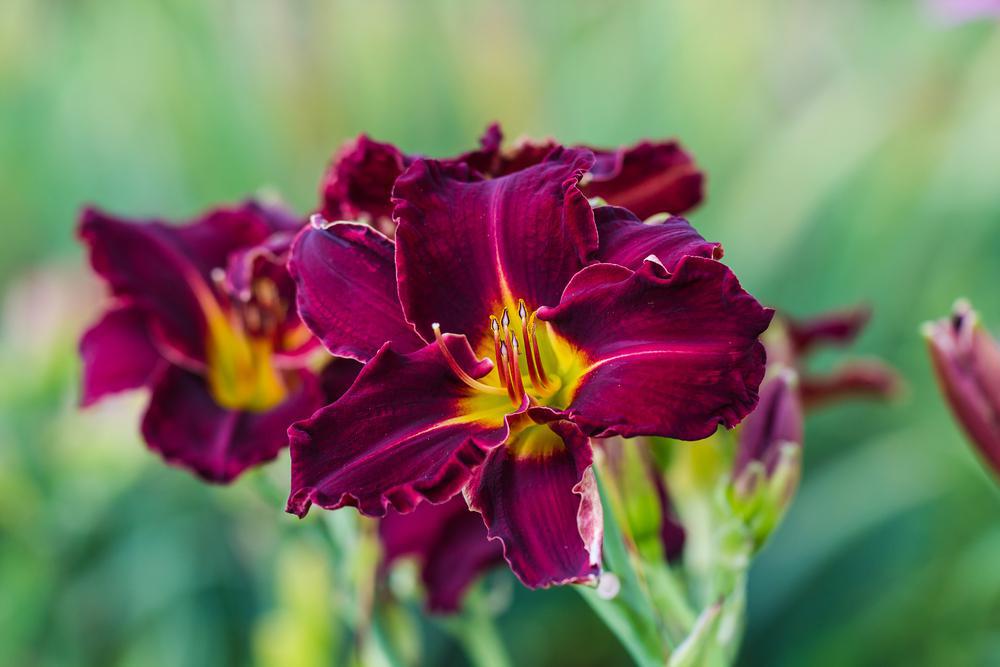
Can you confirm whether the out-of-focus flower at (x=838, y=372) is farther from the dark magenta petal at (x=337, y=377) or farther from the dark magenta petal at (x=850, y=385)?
the dark magenta petal at (x=337, y=377)

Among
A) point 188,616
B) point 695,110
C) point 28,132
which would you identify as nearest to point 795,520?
point 695,110

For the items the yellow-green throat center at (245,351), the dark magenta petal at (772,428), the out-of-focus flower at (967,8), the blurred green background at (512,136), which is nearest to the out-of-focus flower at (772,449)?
the dark magenta petal at (772,428)

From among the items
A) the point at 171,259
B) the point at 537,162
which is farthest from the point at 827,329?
the point at 171,259

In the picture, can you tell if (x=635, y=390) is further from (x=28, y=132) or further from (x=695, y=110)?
(x=28, y=132)

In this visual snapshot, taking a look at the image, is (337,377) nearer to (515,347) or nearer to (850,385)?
(515,347)

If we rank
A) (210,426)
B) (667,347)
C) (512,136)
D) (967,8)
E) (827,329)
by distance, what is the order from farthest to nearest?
(512,136), (967,8), (827,329), (210,426), (667,347)

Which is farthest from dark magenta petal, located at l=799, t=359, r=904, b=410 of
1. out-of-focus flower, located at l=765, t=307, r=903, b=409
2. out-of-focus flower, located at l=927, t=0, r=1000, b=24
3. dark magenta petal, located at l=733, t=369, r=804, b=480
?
out-of-focus flower, located at l=927, t=0, r=1000, b=24

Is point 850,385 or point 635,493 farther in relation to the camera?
point 850,385
